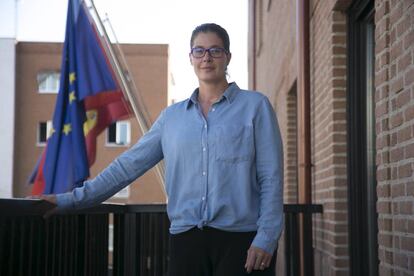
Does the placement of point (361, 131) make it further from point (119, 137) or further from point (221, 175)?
point (119, 137)

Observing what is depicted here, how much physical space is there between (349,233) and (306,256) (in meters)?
0.42

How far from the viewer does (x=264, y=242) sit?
8.33 ft

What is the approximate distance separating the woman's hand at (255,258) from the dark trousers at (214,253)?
0.03m

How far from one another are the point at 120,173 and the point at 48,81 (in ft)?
117

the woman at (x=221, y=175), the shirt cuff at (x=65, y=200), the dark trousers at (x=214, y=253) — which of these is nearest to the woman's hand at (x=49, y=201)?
the shirt cuff at (x=65, y=200)

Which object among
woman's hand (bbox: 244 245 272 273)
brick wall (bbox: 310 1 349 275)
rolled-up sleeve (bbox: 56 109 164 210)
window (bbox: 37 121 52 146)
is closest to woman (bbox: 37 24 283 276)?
woman's hand (bbox: 244 245 272 273)

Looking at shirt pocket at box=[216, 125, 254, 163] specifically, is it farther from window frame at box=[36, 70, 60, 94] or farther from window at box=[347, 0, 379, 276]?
window frame at box=[36, 70, 60, 94]

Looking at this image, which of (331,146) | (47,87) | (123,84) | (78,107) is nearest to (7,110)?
(47,87)

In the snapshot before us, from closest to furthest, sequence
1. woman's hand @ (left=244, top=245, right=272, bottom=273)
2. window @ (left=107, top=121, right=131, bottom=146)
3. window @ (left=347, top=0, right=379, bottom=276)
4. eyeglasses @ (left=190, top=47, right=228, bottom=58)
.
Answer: woman's hand @ (left=244, top=245, right=272, bottom=273), eyeglasses @ (left=190, top=47, right=228, bottom=58), window @ (left=347, top=0, right=379, bottom=276), window @ (left=107, top=121, right=131, bottom=146)

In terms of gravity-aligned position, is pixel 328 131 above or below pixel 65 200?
above

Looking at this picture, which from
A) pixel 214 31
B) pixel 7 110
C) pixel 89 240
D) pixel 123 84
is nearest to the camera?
pixel 214 31

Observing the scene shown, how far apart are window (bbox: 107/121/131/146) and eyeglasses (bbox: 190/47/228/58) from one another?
34.0 metres

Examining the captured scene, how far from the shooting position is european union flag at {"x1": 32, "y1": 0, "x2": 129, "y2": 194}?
6.88 m

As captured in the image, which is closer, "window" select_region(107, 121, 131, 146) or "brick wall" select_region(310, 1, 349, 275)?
"brick wall" select_region(310, 1, 349, 275)
